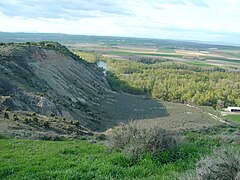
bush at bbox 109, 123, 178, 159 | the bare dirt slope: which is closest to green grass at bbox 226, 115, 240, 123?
the bare dirt slope

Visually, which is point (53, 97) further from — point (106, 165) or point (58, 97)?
point (106, 165)

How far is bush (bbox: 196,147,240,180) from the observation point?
5707mm

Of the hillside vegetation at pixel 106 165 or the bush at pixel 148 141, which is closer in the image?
the hillside vegetation at pixel 106 165

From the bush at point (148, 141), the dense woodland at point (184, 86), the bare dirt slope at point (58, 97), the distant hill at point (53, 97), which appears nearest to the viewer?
the bush at point (148, 141)

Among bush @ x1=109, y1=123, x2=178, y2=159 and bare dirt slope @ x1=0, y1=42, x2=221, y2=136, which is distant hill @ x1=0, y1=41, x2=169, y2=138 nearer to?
bare dirt slope @ x1=0, y1=42, x2=221, y2=136

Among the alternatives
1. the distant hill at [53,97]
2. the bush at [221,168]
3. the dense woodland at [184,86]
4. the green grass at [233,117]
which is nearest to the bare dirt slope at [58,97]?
the distant hill at [53,97]

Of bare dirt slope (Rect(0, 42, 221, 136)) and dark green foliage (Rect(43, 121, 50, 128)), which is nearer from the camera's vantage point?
dark green foliage (Rect(43, 121, 50, 128))

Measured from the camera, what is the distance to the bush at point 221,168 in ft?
18.7

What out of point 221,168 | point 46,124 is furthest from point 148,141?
point 46,124

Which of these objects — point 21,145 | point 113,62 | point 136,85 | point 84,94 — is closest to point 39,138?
point 21,145

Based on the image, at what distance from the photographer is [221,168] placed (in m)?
5.88

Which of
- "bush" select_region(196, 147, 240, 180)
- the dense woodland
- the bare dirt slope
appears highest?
"bush" select_region(196, 147, 240, 180)

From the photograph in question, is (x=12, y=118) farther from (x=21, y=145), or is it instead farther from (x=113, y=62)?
(x=113, y=62)

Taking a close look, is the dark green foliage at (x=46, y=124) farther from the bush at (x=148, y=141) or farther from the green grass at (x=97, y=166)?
the bush at (x=148, y=141)
